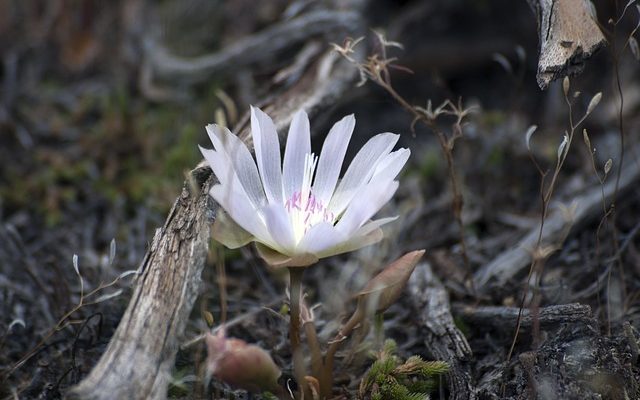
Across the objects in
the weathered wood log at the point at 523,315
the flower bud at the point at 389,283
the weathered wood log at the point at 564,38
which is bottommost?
the weathered wood log at the point at 523,315

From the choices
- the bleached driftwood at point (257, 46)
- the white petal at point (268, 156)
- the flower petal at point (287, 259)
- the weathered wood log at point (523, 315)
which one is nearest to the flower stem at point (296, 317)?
the flower petal at point (287, 259)

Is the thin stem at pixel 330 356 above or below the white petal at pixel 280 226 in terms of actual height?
below

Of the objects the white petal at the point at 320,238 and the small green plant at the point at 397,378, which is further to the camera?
the small green plant at the point at 397,378

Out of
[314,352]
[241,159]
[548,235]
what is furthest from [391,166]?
[548,235]

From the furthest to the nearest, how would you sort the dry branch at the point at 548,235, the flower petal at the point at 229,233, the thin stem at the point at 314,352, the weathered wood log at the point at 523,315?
the dry branch at the point at 548,235, the weathered wood log at the point at 523,315, the thin stem at the point at 314,352, the flower petal at the point at 229,233

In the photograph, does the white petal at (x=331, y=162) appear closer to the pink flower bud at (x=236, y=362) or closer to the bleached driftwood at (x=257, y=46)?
the pink flower bud at (x=236, y=362)

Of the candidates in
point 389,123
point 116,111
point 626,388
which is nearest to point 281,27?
point 389,123

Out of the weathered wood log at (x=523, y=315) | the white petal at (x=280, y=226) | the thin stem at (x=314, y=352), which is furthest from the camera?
the weathered wood log at (x=523, y=315)

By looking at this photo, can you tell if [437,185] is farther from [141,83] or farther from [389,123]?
[141,83]
